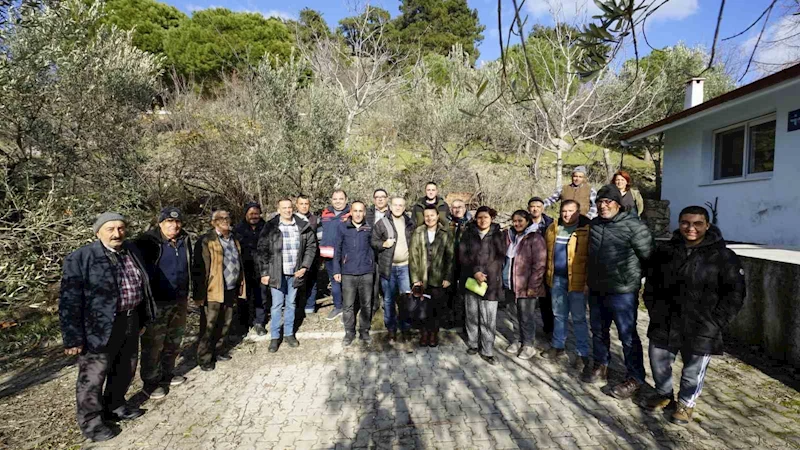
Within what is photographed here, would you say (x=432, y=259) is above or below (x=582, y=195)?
below

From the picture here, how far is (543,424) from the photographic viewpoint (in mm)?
3350

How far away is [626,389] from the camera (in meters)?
3.71

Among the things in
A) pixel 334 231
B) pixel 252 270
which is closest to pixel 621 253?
pixel 334 231

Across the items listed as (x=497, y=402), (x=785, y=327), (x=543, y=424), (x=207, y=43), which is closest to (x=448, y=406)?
(x=497, y=402)

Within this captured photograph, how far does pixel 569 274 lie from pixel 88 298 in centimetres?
455

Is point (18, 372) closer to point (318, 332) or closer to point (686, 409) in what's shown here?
point (318, 332)

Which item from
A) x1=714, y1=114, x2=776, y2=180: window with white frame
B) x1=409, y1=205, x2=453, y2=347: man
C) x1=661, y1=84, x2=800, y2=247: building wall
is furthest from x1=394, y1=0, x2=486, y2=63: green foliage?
x1=409, y1=205, x2=453, y2=347: man

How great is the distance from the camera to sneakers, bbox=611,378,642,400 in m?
3.70

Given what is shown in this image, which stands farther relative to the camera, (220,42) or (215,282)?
(220,42)

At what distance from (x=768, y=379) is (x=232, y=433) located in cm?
531

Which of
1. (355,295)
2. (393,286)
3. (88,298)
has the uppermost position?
(88,298)

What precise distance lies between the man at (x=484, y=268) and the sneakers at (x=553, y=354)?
0.65 meters

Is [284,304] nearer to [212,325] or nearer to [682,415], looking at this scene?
[212,325]

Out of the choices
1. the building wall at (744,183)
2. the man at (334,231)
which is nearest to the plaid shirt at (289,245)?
the man at (334,231)
